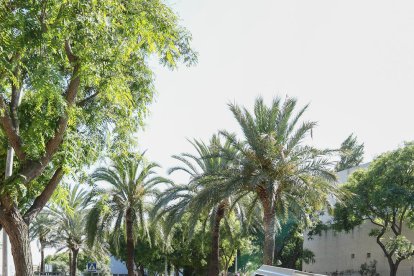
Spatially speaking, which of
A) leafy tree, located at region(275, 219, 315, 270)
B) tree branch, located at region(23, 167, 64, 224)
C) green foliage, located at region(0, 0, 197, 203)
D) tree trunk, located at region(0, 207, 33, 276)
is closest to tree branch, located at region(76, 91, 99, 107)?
green foliage, located at region(0, 0, 197, 203)

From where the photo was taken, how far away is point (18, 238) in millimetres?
11078

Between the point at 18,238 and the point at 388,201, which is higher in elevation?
the point at 388,201

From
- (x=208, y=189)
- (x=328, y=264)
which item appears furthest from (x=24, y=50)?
(x=328, y=264)

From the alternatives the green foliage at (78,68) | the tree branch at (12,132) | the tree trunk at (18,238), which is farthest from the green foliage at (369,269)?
the tree branch at (12,132)

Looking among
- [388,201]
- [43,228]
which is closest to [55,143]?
[388,201]

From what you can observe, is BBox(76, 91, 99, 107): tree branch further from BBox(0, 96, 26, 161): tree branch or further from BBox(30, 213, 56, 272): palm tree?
BBox(30, 213, 56, 272): palm tree

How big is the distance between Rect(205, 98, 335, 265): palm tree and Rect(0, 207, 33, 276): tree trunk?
12067 mm

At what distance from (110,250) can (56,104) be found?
44.2m

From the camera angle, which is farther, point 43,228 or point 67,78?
point 43,228

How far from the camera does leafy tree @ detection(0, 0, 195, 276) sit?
31.7 ft

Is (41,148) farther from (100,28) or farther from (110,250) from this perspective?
(110,250)

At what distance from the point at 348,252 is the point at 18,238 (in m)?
37.8

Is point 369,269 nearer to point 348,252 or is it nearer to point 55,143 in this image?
point 348,252

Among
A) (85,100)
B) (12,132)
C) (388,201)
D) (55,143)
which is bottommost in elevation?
(388,201)
